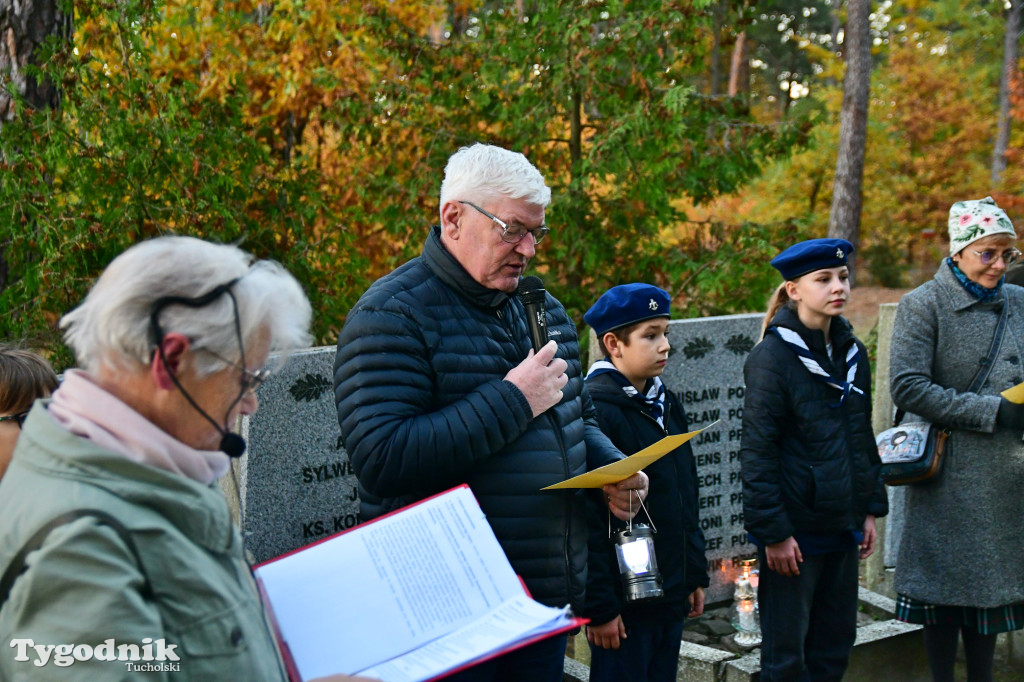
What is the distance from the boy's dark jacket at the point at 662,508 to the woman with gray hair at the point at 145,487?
2.01 metres

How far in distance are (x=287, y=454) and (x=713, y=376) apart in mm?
2666

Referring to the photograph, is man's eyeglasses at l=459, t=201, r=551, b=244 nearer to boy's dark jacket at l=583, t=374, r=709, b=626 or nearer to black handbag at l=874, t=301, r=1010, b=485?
boy's dark jacket at l=583, t=374, r=709, b=626

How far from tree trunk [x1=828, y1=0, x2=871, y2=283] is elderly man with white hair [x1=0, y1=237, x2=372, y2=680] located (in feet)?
46.3

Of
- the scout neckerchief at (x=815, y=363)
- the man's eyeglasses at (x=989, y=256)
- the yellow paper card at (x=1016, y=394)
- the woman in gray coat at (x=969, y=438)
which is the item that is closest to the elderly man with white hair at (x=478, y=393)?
the scout neckerchief at (x=815, y=363)

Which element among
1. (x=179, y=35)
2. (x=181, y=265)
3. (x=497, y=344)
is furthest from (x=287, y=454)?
(x=179, y=35)

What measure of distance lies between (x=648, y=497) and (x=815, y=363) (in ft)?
2.94

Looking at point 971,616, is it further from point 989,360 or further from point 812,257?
point 812,257

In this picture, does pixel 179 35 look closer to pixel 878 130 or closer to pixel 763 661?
pixel 763 661

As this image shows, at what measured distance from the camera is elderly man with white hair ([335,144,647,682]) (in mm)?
2412

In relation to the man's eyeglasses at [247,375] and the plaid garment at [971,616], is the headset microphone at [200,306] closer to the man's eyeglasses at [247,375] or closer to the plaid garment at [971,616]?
the man's eyeglasses at [247,375]

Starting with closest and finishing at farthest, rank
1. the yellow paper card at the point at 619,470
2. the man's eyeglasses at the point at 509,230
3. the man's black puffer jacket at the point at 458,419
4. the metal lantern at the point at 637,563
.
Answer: the man's black puffer jacket at the point at 458,419, the yellow paper card at the point at 619,470, the man's eyeglasses at the point at 509,230, the metal lantern at the point at 637,563

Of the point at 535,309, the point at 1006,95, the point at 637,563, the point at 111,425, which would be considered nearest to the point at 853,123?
the point at 1006,95

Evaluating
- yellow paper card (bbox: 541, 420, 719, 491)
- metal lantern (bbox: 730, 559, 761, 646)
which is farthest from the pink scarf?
metal lantern (bbox: 730, 559, 761, 646)

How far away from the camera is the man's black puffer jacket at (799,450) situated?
12.2ft
